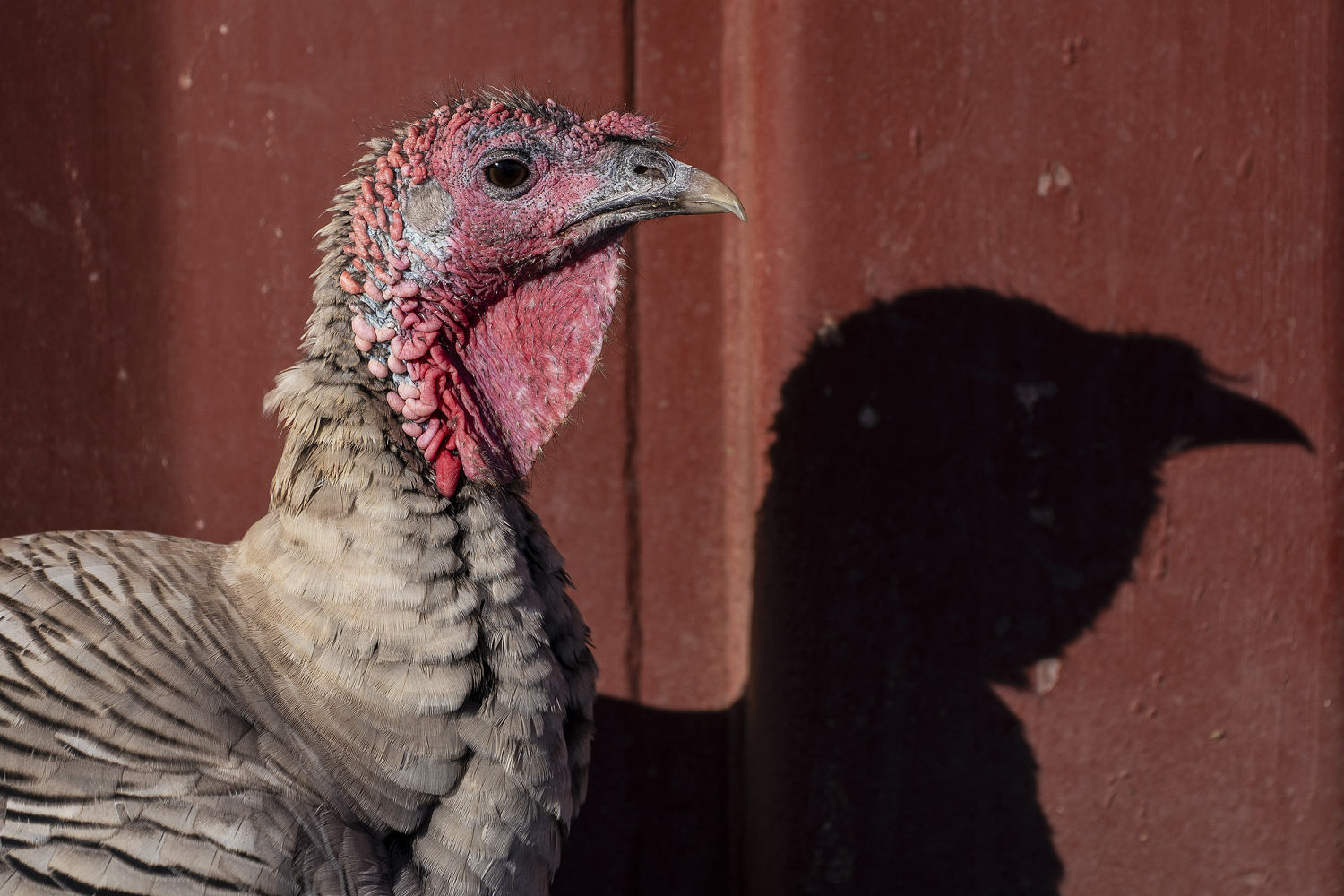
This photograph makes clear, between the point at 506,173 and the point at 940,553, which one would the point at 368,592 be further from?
the point at 940,553

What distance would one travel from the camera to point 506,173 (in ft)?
5.18

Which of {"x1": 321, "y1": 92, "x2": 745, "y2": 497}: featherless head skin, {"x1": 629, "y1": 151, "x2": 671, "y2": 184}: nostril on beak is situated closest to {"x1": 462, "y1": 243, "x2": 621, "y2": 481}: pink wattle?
{"x1": 321, "y1": 92, "x2": 745, "y2": 497}: featherless head skin

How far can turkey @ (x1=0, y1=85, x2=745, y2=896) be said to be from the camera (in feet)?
4.36

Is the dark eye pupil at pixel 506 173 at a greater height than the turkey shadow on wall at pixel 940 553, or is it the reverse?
the dark eye pupil at pixel 506 173

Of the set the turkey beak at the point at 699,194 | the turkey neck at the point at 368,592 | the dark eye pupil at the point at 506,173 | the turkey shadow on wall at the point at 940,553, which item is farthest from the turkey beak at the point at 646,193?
the turkey shadow on wall at the point at 940,553

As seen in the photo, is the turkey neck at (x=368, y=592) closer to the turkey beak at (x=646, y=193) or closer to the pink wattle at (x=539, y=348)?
the pink wattle at (x=539, y=348)

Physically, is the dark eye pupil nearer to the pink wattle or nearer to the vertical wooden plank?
the pink wattle

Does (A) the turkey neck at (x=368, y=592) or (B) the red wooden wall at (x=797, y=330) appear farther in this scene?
(B) the red wooden wall at (x=797, y=330)

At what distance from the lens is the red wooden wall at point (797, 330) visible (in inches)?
86.0

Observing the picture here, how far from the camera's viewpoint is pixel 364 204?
1530 millimetres

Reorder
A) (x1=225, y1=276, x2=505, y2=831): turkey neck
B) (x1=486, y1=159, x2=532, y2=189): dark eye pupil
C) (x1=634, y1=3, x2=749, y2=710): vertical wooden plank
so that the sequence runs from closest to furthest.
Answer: (x1=225, y1=276, x2=505, y2=831): turkey neck
(x1=486, y1=159, x2=532, y2=189): dark eye pupil
(x1=634, y1=3, x2=749, y2=710): vertical wooden plank

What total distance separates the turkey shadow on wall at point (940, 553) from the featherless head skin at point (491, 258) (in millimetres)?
723

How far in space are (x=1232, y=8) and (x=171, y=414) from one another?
2.67 metres

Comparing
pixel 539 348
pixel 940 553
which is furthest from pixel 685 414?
pixel 539 348
